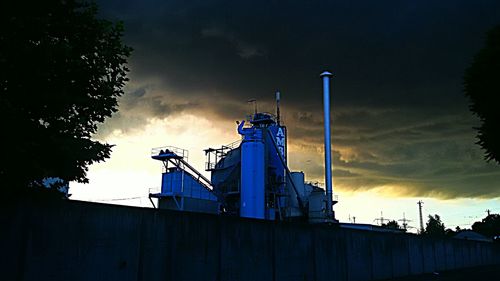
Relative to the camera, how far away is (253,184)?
4094 centimetres

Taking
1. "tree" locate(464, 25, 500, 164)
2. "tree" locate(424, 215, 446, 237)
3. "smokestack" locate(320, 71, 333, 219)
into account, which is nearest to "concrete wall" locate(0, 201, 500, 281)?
"tree" locate(464, 25, 500, 164)

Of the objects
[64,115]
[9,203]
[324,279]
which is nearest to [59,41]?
[64,115]

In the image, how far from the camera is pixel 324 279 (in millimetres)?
26219

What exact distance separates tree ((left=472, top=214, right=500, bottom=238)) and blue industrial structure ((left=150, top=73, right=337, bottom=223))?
333 feet

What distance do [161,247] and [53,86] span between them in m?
7.57

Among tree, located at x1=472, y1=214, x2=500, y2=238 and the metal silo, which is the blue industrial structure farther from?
tree, located at x1=472, y1=214, x2=500, y2=238

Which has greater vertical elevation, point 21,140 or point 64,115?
point 64,115

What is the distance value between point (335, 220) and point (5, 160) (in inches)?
1596

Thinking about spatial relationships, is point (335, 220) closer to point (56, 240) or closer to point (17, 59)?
point (56, 240)

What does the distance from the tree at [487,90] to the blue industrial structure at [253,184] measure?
79.9 feet

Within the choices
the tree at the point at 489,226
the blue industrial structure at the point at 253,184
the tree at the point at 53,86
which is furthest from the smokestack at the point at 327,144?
the tree at the point at 489,226

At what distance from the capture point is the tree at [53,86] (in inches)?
432

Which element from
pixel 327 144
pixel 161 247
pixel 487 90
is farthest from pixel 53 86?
pixel 327 144

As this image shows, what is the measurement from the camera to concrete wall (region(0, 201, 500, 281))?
1298 cm
